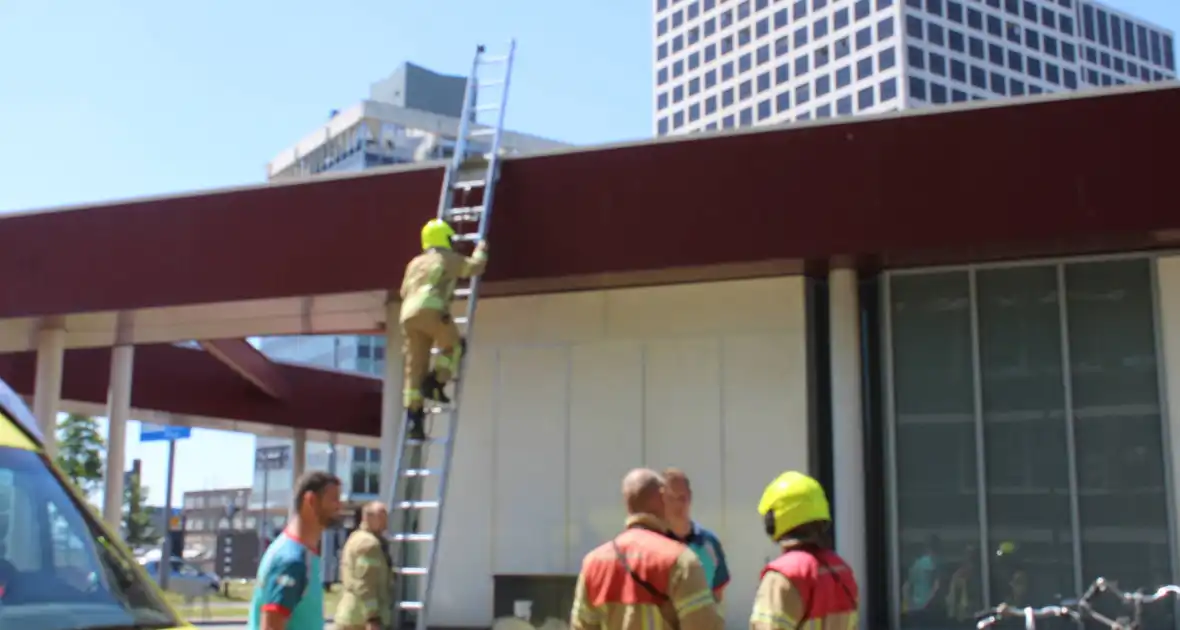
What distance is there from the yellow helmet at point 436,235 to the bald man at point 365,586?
11.4 feet

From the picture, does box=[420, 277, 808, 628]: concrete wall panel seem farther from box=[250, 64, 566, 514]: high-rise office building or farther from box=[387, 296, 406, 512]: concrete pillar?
box=[250, 64, 566, 514]: high-rise office building

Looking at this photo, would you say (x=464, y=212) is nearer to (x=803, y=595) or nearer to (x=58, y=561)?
(x=58, y=561)

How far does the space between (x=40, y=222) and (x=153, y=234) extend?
5.41 ft

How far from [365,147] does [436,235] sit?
318ft

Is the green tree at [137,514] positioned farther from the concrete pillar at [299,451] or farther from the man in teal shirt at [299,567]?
the man in teal shirt at [299,567]

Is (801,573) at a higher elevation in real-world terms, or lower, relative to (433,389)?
lower

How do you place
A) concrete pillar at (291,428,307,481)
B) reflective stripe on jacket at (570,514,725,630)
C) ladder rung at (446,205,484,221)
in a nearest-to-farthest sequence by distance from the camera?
reflective stripe on jacket at (570,514,725,630) < ladder rung at (446,205,484,221) < concrete pillar at (291,428,307,481)

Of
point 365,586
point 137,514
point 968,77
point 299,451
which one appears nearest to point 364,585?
point 365,586

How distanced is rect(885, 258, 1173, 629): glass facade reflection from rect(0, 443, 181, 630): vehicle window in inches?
342

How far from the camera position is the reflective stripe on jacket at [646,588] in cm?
451

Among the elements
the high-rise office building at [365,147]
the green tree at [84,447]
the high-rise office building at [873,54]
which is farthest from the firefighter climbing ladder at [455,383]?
the high-rise office building at [873,54]

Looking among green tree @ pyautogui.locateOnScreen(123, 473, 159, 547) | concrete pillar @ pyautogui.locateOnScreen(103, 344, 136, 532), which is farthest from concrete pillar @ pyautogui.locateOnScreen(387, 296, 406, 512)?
green tree @ pyautogui.locateOnScreen(123, 473, 159, 547)

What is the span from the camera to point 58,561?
170 inches

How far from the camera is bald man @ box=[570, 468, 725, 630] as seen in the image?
4516mm
